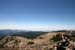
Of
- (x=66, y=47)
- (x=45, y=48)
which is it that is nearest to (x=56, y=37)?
(x=45, y=48)

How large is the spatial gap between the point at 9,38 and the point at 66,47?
16665 mm

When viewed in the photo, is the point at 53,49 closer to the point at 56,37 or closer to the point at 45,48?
the point at 45,48

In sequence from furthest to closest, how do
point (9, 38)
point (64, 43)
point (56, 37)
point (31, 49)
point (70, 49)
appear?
point (9, 38) → point (56, 37) → point (31, 49) → point (64, 43) → point (70, 49)

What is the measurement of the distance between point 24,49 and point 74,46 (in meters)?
7.33

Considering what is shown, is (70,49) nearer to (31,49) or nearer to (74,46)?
(74,46)

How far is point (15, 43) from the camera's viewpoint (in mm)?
28438

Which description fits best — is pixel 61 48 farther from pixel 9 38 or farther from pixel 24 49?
pixel 9 38

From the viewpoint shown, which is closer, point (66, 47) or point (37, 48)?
point (66, 47)

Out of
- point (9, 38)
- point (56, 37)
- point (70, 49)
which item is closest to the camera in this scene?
point (70, 49)

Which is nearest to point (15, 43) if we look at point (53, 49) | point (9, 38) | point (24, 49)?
point (9, 38)

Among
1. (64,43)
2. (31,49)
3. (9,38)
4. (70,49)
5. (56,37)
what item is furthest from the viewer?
(9,38)

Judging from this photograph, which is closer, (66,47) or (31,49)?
(66,47)

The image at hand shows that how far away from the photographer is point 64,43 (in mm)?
20156

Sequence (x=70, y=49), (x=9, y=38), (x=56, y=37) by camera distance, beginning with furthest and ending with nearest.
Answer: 1. (x=9, y=38)
2. (x=56, y=37)
3. (x=70, y=49)
